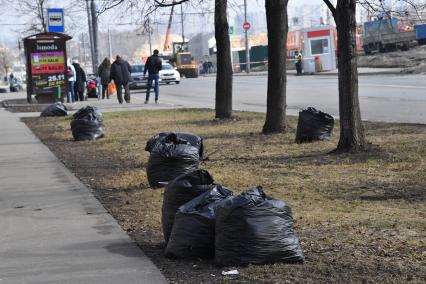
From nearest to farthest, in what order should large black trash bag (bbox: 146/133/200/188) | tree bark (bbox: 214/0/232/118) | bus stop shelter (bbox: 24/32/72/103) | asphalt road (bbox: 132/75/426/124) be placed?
large black trash bag (bbox: 146/133/200/188)
tree bark (bbox: 214/0/232/118)
asphalt road (bbox: 132/75/426/124)
bus stop shelter (bbox: 24/32/72/103)

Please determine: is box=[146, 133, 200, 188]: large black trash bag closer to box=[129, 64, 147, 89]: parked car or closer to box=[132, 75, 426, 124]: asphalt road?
box=[132, 75, 426, 124]: asphalt road

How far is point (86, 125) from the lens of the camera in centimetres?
1452

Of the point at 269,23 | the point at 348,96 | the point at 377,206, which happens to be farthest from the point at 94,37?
the point at 377,206

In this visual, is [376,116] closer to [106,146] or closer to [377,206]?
[106,146]

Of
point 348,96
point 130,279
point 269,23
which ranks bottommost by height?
point 130,279

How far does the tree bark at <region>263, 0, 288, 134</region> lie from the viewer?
13297 mm

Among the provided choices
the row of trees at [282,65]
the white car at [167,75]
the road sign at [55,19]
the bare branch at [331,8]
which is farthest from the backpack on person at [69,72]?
the bare branch at [331,8]

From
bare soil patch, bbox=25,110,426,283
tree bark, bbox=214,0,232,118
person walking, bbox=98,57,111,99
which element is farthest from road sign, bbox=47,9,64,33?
bare soil patch, bbox=25,110,426,283

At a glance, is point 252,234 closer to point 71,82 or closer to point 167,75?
point 71,82

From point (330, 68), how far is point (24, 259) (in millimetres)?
44206

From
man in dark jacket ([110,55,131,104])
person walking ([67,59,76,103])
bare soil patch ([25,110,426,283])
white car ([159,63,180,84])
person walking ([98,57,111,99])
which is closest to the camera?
bare soil patch ([25,110,426,283])

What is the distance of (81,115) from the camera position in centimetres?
1470

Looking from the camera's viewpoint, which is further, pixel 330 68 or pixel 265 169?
pixel 330 68

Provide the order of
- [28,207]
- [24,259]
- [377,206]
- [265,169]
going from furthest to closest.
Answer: [265,169]
[28,207]
[377,206]
[24,259]
